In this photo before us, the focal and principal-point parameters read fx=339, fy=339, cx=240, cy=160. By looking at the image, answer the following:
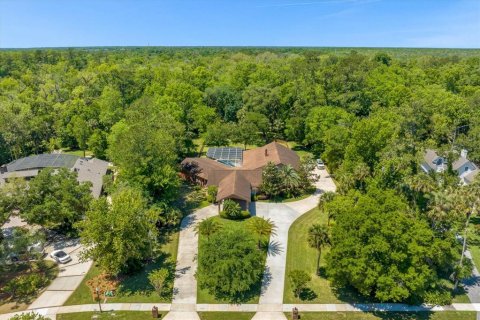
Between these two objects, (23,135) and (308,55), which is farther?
(308,55)

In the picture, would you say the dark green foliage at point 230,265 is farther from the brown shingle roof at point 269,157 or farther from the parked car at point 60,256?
the brown shingle roof at point 269,157

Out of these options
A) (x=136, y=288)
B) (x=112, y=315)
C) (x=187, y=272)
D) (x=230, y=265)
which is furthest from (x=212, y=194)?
(x=112, y=315)

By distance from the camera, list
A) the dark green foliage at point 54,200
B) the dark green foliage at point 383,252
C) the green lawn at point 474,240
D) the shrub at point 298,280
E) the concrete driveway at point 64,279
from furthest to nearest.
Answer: the dark green foliage at point 54,200 < the green lawn at point 474,240 < the concrete driveway at point 64,279 < the shrub at point 298,280 < the dark green foliage at point 383,252

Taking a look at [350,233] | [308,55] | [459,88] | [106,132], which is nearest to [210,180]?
[350,233]

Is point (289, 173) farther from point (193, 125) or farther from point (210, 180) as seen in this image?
point (193, 125)

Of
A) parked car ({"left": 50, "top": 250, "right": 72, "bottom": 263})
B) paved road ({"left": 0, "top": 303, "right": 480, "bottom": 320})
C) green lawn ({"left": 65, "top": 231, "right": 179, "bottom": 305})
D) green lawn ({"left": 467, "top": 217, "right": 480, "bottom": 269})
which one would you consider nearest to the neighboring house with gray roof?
parked car ({"left": 50, "top": 250, "right": 72, "bottom": 263})

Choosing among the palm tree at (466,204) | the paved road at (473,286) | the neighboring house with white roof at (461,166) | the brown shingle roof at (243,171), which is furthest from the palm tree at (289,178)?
the paved road at (473,286)

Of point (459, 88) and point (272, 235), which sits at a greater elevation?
point (459, 88)
